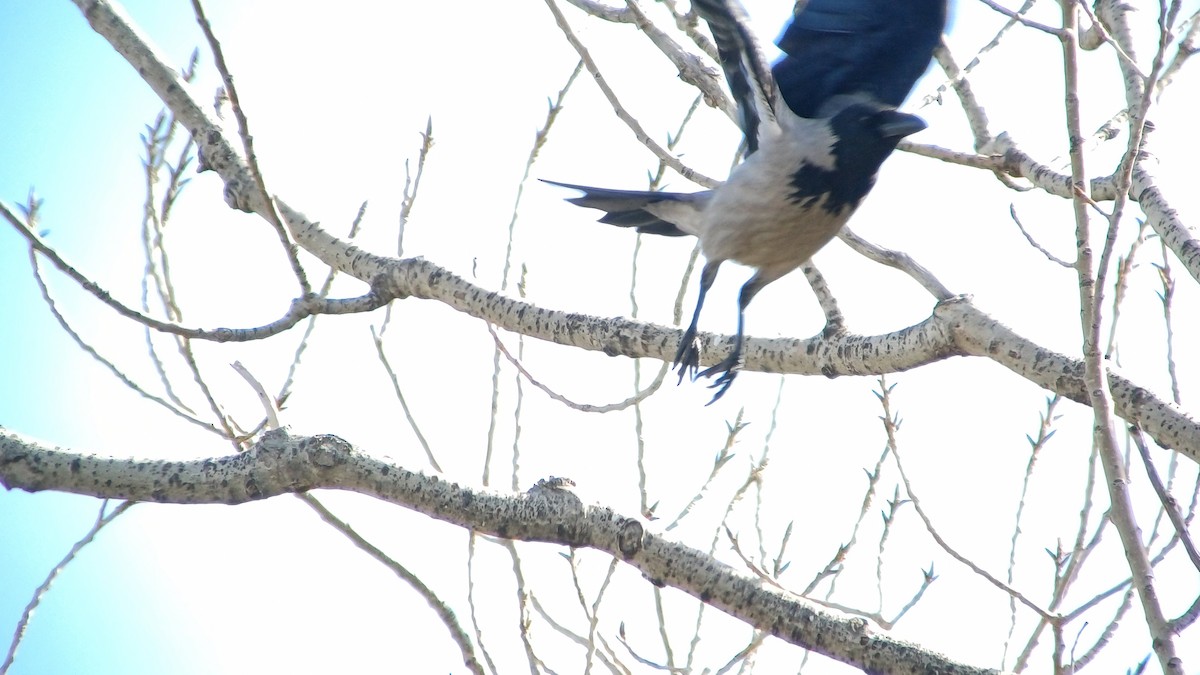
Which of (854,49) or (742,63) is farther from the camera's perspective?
(854,49)

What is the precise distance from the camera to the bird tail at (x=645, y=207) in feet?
11.0

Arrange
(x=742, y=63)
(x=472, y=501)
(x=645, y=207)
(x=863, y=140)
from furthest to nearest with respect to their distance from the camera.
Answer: (x=645, y=207) → (x=863, y=140) → (x=742, y=63) → (x=472, y=501)

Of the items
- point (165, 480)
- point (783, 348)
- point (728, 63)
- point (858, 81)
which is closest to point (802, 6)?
point (858, 81)

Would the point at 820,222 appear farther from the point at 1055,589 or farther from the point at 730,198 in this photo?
the point at 1055,589

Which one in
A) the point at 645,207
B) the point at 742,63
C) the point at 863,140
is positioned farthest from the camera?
the point at 645,207

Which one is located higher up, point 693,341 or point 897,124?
point 897,124

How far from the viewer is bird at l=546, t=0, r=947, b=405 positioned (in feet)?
9.27

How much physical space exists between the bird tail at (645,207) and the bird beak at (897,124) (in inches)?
25.8

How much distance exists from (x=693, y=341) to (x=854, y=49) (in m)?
1.12

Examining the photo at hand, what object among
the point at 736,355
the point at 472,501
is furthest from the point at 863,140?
the point at 472,501

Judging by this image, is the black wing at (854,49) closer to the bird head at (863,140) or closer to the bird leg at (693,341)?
the bird head at (863,140)

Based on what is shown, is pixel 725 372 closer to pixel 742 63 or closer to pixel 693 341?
pixel 693 341

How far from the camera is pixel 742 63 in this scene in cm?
276

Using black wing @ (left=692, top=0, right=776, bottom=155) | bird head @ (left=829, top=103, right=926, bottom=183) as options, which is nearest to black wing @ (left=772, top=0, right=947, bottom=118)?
bird head @ (left=829, top=103, right=926, bottom=183)
